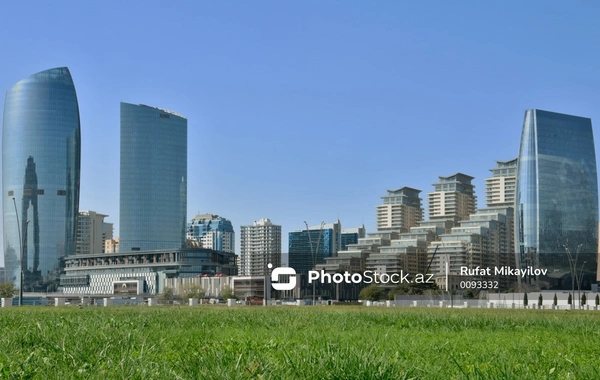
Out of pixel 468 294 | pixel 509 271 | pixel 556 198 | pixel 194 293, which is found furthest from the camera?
pixel 556 198

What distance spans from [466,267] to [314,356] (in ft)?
588

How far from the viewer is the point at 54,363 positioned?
7477mm

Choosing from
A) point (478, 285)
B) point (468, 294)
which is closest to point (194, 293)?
point (468, 294)

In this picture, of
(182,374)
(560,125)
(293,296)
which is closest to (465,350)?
(182,374)

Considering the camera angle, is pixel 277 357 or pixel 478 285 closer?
pixel 277 357

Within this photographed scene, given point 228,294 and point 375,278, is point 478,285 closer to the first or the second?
point 375,278

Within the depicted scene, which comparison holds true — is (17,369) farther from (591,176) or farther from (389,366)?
(591,176)

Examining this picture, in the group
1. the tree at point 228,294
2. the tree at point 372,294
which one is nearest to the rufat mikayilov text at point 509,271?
the tree at point 372,294

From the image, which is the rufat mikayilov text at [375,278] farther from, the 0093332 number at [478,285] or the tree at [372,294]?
the tree at [372,294]

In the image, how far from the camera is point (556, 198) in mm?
188375

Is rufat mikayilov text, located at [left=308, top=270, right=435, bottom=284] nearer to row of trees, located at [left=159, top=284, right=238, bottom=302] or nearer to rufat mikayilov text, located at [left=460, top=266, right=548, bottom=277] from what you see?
rufat mikayilov text, located at [left=460, top=266, right=548, bottom=277]

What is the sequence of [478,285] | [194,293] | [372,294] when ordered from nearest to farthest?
[372,294] < [194,293] < [478,285]

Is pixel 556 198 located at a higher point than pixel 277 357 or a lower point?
higher

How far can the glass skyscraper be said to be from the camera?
600 ft
